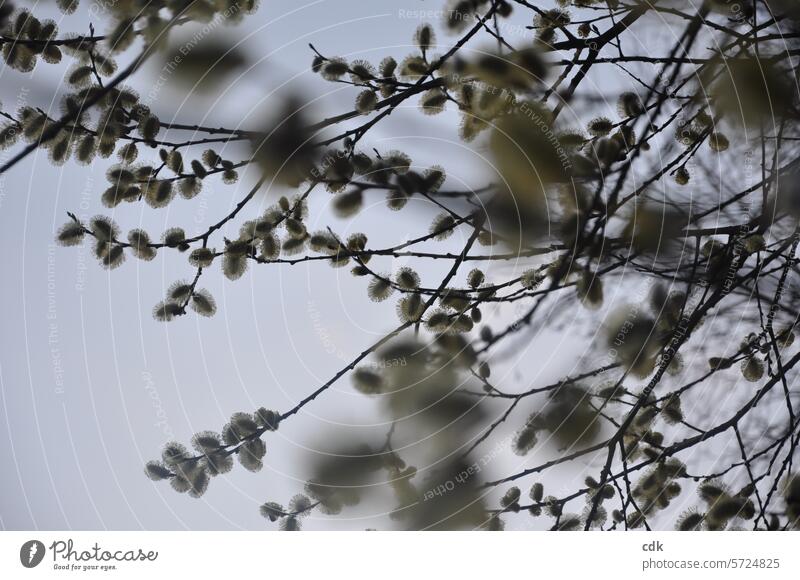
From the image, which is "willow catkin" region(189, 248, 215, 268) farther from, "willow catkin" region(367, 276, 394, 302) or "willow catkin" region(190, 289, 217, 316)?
"willow catkin" region(367, 276, 394, 302)

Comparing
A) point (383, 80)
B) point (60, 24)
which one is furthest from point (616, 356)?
point (60, 24)

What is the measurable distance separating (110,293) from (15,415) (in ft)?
0.40

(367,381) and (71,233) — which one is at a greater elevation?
(71,233)

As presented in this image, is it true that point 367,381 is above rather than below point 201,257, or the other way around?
below

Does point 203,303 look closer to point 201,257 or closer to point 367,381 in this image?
point 201,257

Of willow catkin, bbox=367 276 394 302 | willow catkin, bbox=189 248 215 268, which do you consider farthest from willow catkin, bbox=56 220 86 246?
willow catkin, bbox=367 276 394 302

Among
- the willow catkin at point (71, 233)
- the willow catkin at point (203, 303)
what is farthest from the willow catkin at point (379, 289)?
the willow catkin at point (71, 233)

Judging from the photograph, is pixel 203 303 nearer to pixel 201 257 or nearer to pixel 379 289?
pixel 201 257

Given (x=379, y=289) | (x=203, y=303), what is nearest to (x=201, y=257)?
(x=203, y=303)

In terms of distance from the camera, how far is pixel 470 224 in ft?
1.41

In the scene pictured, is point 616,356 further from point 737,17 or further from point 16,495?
point 16,495

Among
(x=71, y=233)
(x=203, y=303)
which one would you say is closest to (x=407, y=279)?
(x=203, y=303)

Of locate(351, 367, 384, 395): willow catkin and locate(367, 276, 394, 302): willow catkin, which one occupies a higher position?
locate(367, 276, 394, 302): willow catkin

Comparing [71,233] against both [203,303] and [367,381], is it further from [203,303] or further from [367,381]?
[367,381]
